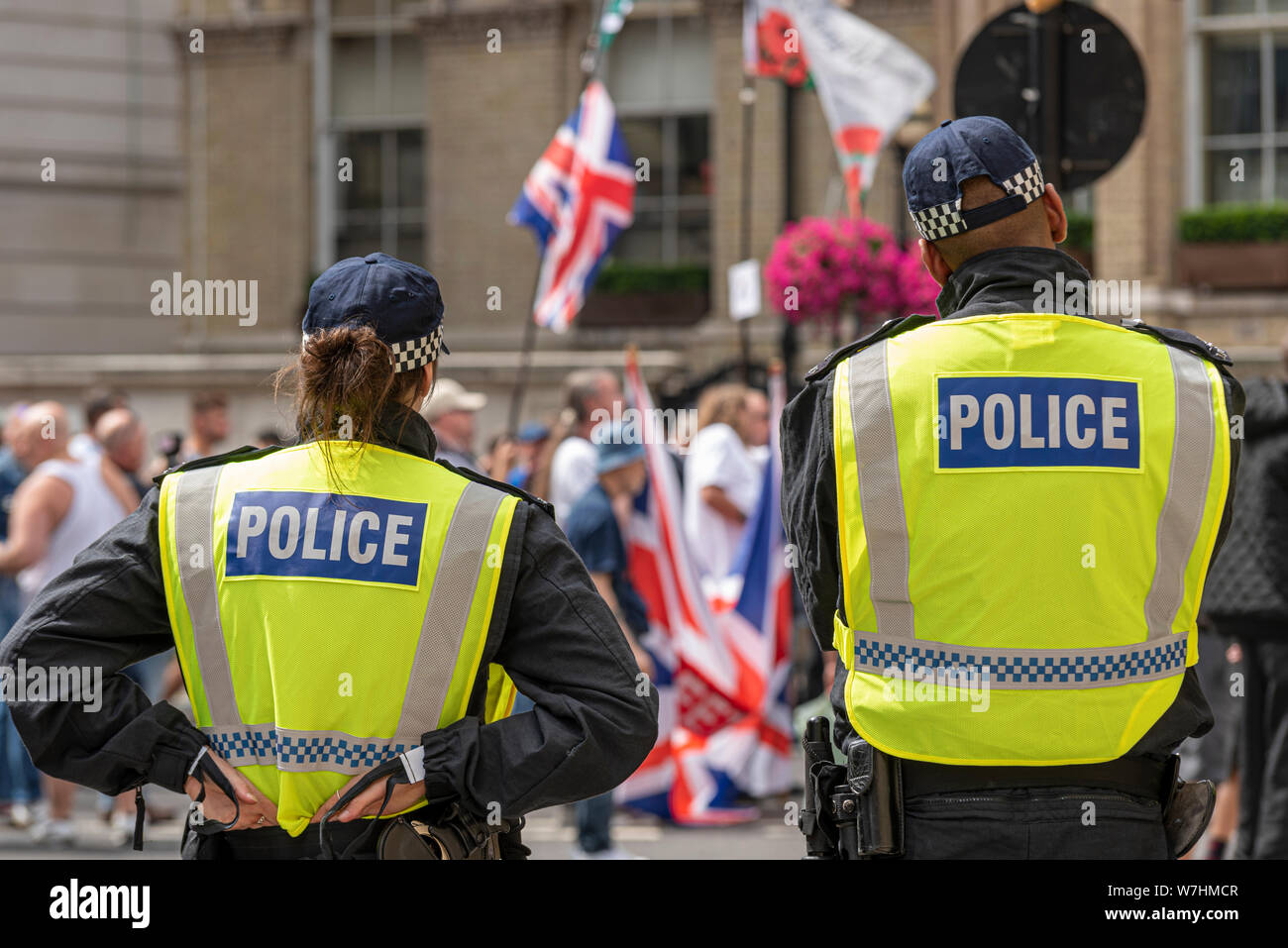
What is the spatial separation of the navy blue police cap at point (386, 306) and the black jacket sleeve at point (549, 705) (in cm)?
35

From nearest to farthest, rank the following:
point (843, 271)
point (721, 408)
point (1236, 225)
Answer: point (721, 408) < point (843, 271) < point (1236, 225)

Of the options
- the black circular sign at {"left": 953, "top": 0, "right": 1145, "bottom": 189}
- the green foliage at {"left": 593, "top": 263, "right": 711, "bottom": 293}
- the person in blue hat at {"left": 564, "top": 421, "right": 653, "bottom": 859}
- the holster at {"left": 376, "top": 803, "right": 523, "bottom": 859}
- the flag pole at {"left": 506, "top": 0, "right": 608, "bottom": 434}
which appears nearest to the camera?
the holster at {"left": 376, "top": 803, "right": 523, "bottom": 859}

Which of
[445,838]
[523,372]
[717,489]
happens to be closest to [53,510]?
[717,489]

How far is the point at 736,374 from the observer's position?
14.9m

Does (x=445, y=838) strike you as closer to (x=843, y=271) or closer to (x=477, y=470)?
(x=477, y=470)

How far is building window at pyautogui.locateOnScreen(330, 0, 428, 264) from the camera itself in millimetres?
20391

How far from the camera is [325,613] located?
9.11ft

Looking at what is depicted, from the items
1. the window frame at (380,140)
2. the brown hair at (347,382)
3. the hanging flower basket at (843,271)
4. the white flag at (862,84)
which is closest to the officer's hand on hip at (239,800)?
the brown hair at (347,382)

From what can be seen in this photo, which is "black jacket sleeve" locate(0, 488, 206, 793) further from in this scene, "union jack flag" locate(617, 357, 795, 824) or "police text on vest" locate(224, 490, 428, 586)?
"union jack flag" locate(617, 357, 795, 824)

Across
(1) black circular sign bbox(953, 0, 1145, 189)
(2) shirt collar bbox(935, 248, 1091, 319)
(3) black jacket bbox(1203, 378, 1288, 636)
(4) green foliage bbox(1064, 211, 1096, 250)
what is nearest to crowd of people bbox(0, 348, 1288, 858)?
(3) black jacket bbox(1203, 378, 1288, 636)

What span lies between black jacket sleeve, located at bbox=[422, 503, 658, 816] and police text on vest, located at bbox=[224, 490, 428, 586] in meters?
0.18

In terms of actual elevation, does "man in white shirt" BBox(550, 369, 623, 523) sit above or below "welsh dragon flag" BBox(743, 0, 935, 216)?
below

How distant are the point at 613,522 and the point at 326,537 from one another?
5.31 meters
